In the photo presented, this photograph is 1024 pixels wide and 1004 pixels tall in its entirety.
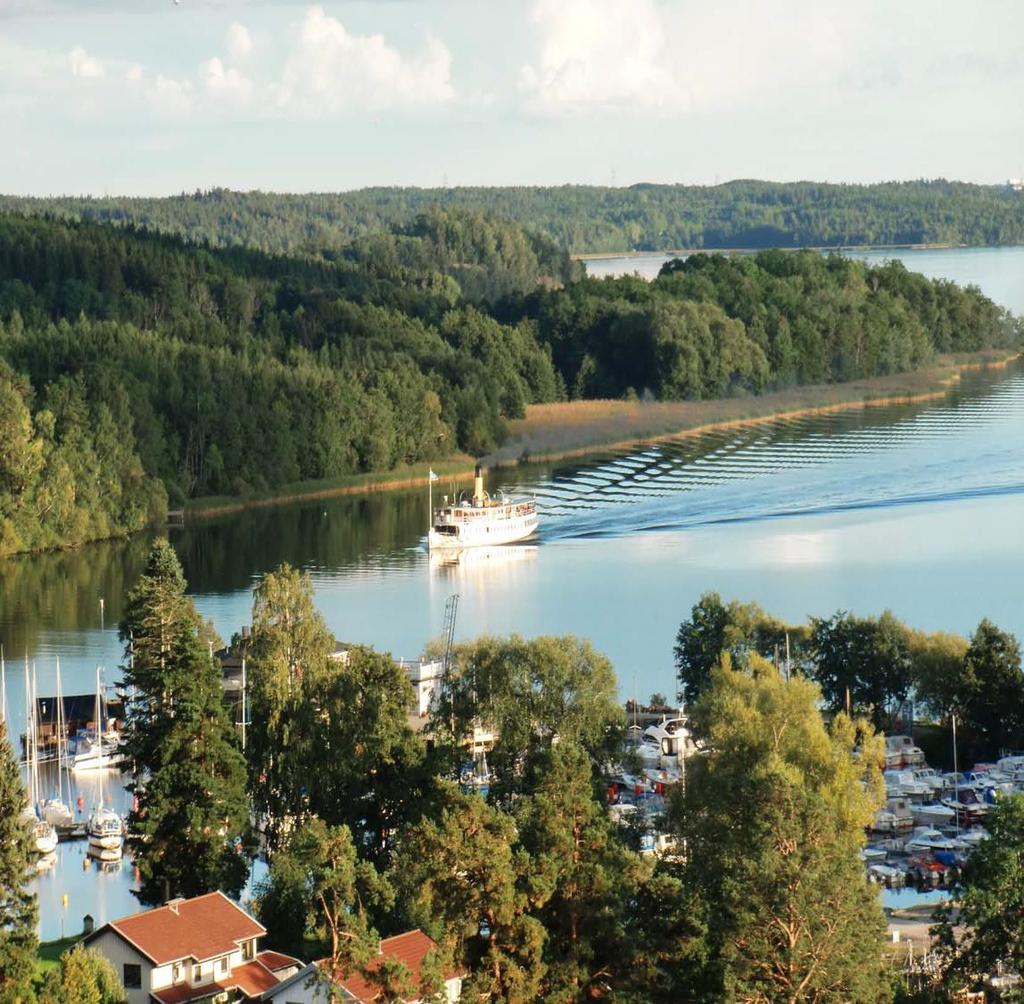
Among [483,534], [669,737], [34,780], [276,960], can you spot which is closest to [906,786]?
[669,737]

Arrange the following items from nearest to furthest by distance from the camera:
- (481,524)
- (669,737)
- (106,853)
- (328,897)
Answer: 1. (328,897)
2. (106,853)
3. (669,737)
4. (481,524)

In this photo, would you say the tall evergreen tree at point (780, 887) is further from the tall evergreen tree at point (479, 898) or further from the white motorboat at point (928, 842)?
the white motorboat at point (928, 842)

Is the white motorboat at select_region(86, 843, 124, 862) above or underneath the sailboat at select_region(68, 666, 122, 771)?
underneath

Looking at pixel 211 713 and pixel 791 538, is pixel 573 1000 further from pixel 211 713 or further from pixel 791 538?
pixel 791 538

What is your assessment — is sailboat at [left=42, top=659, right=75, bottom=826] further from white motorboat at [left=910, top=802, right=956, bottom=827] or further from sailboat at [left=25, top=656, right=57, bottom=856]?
white motorboat at [left=910, top=802, right=956, bottom=827]

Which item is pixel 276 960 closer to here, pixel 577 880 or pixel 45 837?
pixel 577 880

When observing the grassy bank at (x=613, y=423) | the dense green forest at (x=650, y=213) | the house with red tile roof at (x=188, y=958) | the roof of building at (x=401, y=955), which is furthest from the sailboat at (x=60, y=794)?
the dense green forest at (x=650, y=213)

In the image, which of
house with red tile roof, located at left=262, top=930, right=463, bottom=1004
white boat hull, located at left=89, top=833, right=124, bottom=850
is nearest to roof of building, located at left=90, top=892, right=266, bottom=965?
house with red tile roof, located at left=262, top=930, right=463, bottom=1004
